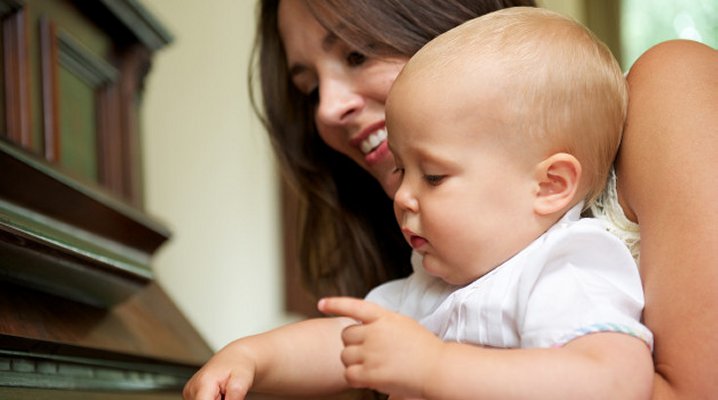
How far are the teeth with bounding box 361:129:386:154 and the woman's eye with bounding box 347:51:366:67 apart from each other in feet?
0.38

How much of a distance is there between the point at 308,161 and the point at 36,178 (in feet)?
2.47

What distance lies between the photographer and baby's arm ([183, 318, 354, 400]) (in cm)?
101

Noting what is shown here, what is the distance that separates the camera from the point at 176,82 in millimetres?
3910

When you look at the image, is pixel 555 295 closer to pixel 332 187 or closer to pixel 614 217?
pixel 614 217

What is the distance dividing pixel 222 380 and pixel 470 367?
29cm

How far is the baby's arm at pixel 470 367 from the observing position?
33.6 inches

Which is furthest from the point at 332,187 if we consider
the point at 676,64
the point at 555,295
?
the point at 555,295

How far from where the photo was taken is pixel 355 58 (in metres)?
1.56

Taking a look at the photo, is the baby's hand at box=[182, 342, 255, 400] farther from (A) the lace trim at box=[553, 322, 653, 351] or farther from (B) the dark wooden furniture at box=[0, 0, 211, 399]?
(A) the lace trim at box=[553, 322, 653, 351]

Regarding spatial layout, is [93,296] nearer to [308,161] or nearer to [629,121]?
[308,161]

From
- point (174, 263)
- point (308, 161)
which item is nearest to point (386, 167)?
point (308, 161)

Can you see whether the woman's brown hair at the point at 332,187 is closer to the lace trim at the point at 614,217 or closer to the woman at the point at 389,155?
the woman at the point at 389,155

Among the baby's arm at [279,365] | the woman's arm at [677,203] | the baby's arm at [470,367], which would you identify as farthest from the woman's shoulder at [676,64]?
the baby's arm at [279,365]

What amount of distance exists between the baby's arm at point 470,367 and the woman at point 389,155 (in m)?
0.12
